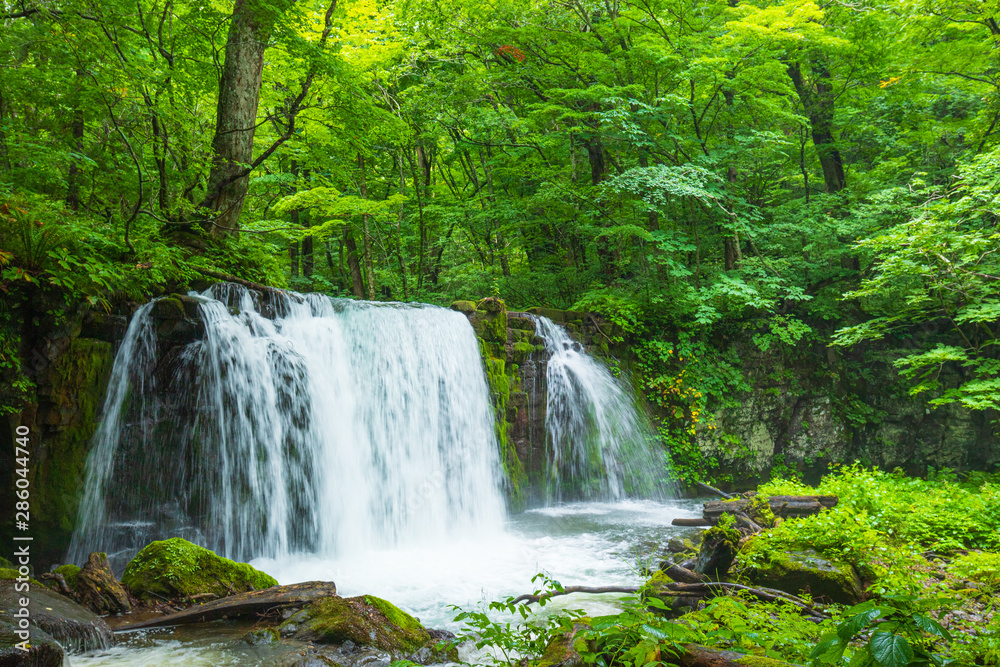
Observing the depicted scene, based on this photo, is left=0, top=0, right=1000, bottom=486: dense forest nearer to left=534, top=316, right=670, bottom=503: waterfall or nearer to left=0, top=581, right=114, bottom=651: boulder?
left=534, top=316, right=670, bottom=503: waterfall

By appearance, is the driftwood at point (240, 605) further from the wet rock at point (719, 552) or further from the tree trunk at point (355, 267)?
the tree trunk at point (355, 267)

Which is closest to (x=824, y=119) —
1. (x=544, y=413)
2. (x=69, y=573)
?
(x=544, y=413)

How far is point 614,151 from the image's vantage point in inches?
512

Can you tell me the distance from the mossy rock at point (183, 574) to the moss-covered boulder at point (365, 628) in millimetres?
959

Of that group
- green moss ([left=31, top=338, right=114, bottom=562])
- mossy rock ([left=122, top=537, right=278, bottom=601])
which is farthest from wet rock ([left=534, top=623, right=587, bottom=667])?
green moss ([left=31, top=338, right=114, bottom=562])

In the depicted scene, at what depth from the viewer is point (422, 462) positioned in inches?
320

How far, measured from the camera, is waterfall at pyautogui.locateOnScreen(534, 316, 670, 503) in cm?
980

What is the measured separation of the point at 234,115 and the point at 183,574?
6.54 meters

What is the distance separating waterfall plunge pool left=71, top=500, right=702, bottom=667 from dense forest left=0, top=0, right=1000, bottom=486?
3.75 m

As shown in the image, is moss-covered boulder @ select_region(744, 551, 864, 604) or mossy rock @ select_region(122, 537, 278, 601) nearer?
moss-covered boulder @ select_region(744, 551, 864, 604)

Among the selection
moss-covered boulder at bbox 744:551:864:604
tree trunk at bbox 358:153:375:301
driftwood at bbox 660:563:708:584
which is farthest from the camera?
tree trunk at bbox 358:153:375:301

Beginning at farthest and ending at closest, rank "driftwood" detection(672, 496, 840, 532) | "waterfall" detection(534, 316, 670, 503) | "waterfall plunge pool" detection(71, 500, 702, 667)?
"waterfall" detection(534, 316, 670, 503), "driftwood" detection(672, 496, 840, 532), "waterfall plunge pool" detection(71, 500, 702, 667)

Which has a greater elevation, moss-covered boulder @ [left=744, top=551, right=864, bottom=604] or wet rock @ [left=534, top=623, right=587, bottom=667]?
wet rock @ [left=534, top=623, right=587, bottom=667]

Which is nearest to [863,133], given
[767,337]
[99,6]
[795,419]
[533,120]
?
[767,337]
